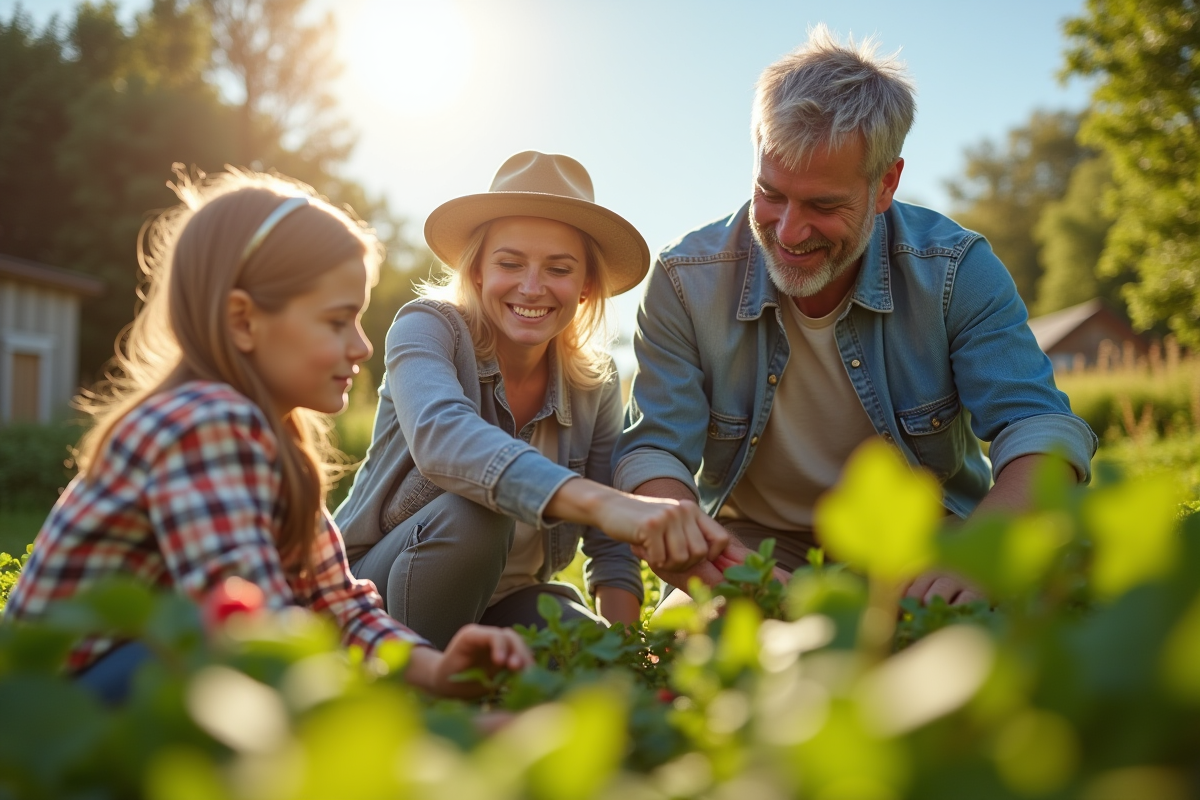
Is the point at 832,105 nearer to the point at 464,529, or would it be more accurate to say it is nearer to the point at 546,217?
the point at 546,217

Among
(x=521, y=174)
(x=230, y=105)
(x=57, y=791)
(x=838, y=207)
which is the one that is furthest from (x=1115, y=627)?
(x=230, y=105)

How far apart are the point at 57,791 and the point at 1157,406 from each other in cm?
2012

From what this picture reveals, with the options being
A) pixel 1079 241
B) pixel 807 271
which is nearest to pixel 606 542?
pixel 807 271

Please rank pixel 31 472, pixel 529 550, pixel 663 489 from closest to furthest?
1. pixel 663 489
2. pixel 529 550
3. pixel 31 472

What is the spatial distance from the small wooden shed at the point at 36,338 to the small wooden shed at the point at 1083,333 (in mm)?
34515

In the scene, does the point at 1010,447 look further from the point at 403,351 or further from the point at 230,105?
the point at 230,105

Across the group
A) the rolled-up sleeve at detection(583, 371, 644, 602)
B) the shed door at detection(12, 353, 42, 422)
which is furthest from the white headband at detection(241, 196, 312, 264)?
the shed door at detection(12, 353, 42, 422)

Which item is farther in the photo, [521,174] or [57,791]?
[521,174]

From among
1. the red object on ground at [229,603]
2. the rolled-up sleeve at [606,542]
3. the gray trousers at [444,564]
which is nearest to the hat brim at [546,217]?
the rolled-up sleeve at [606,542]

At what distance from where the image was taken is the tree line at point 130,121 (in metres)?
23.3

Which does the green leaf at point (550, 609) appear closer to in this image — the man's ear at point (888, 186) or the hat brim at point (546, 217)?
the hat brim at point (546, 217)

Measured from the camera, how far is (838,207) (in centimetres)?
320

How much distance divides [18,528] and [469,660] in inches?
344

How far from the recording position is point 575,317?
140 inches
